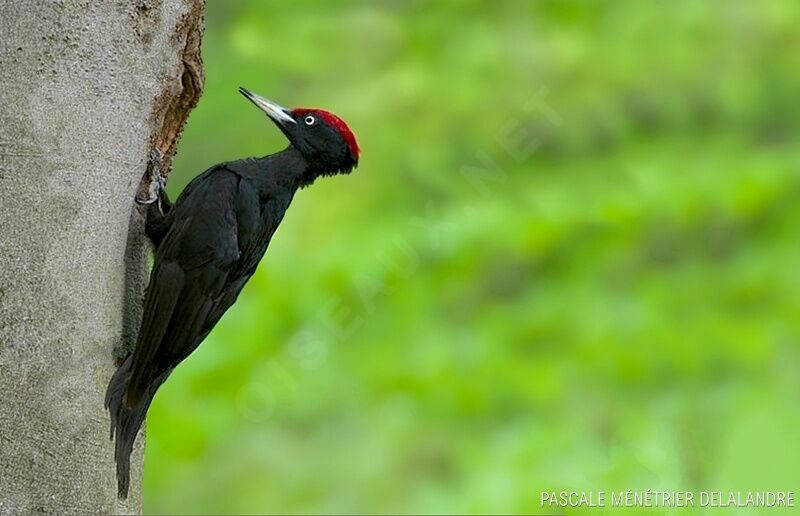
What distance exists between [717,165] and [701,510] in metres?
0.82

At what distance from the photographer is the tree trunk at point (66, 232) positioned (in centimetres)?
124

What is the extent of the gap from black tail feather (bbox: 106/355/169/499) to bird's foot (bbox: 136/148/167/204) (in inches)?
10.0

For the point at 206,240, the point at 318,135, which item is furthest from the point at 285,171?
the point at 206,240

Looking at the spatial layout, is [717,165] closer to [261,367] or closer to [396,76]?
[396,76]

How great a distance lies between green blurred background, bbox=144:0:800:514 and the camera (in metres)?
2.28

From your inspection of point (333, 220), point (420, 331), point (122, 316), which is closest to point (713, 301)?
point (420, 331)

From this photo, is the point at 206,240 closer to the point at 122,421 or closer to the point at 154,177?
the point at 154,177

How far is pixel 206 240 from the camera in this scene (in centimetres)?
158

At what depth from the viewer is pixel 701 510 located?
80.2 inches

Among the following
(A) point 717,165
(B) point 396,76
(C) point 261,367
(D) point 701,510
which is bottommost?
(D) point 701,510

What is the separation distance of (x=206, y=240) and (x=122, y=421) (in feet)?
1.13

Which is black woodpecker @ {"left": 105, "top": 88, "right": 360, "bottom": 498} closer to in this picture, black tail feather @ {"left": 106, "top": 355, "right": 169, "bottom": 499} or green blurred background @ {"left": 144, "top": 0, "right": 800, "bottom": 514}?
black tail feather @ {"left": 106, "top": 355, "right": 169, "bottom": 499}

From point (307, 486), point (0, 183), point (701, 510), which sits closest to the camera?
point (0, 183)

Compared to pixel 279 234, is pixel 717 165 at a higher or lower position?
higher
